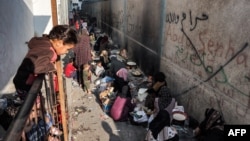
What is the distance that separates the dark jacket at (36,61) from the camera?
1842 mm

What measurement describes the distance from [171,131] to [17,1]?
658 centimetres

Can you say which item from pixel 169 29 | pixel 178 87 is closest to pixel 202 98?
pixel 178 87

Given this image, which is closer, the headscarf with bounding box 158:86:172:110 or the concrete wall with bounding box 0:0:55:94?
the headscarf with bounding box 158:86:172:110

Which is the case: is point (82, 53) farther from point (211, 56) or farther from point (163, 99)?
point (211, 56)

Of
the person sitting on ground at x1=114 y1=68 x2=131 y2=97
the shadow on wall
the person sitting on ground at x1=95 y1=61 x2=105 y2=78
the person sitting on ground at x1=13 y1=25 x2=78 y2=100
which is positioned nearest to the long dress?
the person sitting on ground at x1=95 y1=61 x2=105 y2=78

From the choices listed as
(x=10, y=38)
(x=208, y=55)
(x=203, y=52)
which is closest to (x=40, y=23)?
(x=10, y=38)

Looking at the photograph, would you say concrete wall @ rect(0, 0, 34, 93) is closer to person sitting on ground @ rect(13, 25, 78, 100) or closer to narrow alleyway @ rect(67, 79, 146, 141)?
narrow alleyway @ rect(67, 79, 146, 141)

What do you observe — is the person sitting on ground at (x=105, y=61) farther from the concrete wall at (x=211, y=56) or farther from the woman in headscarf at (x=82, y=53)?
the concrete wall at (x=211, y=56)

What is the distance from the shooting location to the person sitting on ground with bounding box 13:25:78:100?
6.13 feet

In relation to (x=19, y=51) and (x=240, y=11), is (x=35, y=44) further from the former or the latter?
(x=19, y=51)

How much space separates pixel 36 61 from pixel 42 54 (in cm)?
9

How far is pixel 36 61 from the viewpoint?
6.14ft

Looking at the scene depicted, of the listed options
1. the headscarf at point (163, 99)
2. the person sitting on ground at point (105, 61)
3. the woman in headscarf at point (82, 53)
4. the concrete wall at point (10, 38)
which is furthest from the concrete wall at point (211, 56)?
the concrete wall at point (10, 38)

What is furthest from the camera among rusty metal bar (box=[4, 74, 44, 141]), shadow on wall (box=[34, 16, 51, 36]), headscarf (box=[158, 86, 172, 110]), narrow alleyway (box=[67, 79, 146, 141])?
shadow on wall (box=[34, 16, 51, 36])
